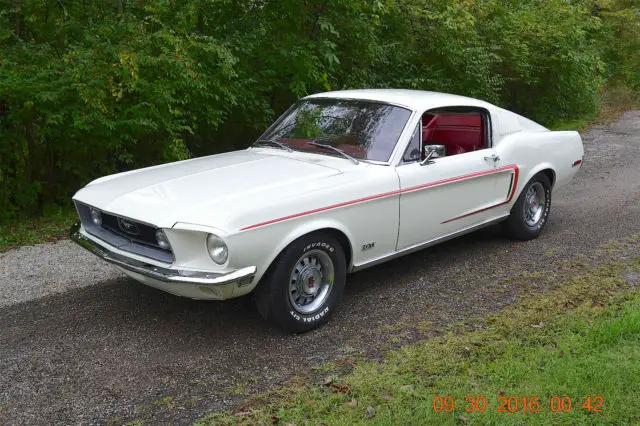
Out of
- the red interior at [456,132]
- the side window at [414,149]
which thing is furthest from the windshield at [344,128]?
the red interior at [456,132]

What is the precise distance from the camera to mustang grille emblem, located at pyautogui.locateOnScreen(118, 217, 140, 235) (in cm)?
Answer: 421

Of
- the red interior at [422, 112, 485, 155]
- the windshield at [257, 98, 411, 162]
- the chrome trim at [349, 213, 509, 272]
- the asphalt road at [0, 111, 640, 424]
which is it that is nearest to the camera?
the asphalt road at [0, 111, 640, 424]

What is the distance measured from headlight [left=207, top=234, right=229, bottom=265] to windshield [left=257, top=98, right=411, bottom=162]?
5.16 feet

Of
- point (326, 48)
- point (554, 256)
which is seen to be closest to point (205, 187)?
point (554, 256)

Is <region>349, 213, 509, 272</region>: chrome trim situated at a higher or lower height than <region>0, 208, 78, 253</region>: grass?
higher

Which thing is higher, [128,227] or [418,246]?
[128,227]

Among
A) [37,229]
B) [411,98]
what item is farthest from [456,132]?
[37,229]

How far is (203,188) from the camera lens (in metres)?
4.32

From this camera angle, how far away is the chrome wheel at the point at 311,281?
431 centimetres

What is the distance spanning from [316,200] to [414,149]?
119 centimetres

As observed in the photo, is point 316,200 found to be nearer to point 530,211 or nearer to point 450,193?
point 450,193

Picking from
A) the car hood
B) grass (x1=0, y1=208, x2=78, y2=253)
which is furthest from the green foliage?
the car hood

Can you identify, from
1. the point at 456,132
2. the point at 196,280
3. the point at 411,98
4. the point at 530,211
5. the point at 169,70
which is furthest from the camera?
the point at 169,70

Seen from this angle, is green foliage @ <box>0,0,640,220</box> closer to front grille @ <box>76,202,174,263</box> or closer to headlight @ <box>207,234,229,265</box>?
front grille @ <box>76,202,174,263</box>
